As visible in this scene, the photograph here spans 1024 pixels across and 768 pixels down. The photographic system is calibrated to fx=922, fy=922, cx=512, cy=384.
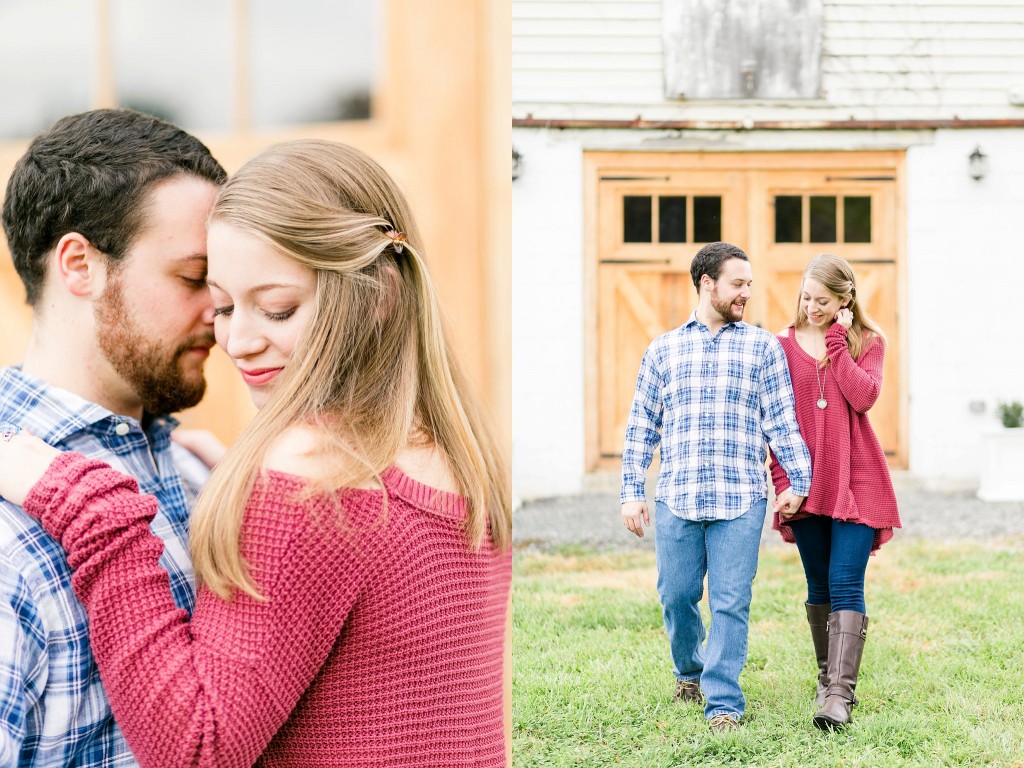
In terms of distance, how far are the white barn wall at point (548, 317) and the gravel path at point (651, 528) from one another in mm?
60

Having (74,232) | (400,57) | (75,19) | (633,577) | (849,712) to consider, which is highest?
(75,19)

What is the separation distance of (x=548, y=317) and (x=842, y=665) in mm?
889

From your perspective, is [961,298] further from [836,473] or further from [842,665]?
[842,665]

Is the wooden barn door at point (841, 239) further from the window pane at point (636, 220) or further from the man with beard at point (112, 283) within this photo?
the man with beard at point (112, 283)

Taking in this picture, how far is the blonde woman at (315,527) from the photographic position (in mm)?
1050

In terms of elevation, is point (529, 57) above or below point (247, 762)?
above

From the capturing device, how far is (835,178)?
181 cm

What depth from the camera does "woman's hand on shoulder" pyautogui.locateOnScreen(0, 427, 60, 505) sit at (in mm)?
1110

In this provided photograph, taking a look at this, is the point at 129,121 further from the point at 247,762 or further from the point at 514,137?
the point at 247,762

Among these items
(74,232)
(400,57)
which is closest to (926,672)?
(74,232)

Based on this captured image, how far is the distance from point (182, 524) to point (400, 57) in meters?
1.45

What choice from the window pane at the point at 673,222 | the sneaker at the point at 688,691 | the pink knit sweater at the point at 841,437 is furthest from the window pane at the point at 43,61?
the sneaker at the point at 688,691

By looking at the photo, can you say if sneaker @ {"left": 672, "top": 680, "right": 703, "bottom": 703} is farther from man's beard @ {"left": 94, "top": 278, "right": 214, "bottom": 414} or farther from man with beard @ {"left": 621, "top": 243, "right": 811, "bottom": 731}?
man's beard @ {"left": 94, "top": 278, "right": 214, "bottom": 414}

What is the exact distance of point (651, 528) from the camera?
1.87 m
